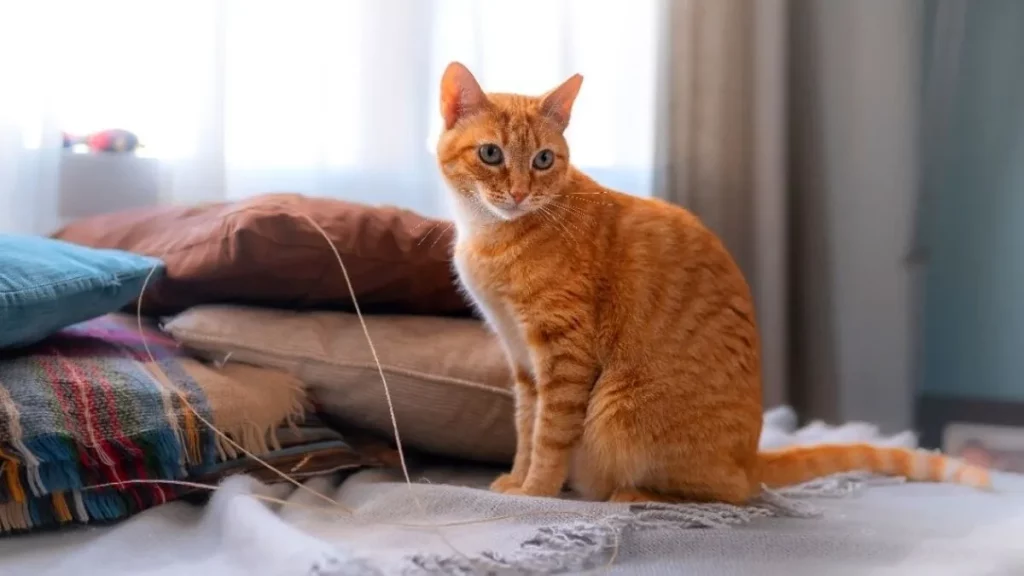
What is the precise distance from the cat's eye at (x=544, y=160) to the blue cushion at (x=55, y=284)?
57 centimetres

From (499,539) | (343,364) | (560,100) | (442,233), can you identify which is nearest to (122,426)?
(343,364)

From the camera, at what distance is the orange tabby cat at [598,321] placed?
3.58 feet

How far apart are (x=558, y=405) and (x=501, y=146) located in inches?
14.2

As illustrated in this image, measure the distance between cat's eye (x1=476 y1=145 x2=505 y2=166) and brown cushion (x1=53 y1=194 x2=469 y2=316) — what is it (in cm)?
23

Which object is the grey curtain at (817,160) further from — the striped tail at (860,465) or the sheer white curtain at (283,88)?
the striped tail at (860,465)

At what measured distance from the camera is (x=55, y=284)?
1.02 meters

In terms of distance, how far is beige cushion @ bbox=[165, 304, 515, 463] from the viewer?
1207 millimetres

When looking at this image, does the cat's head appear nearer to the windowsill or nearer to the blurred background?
the blurred background

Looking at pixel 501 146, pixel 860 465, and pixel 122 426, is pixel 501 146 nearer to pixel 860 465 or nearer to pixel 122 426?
pixel 122 426

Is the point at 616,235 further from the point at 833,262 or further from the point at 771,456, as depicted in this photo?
the point at 833,262

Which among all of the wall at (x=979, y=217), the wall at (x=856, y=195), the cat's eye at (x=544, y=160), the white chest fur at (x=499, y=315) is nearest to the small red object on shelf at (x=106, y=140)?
the white chest fur at (x=499, y=315)

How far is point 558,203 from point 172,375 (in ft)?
1.86

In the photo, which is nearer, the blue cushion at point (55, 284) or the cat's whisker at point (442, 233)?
the blue cushion at point (55, 284)

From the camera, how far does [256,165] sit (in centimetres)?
176
